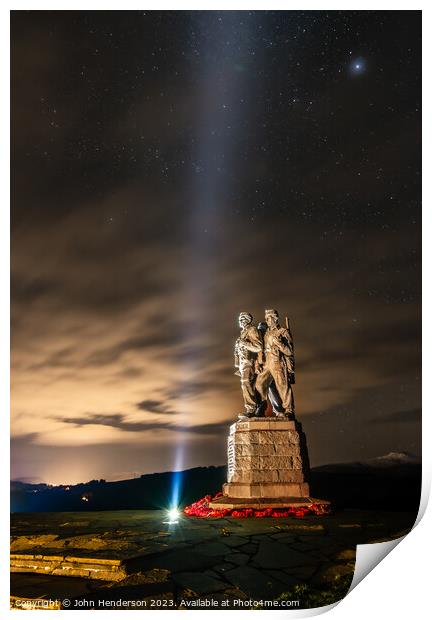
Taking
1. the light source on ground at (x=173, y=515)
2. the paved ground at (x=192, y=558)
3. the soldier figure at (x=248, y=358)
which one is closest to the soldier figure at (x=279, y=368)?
the soldier figure at (x=248, y=358)

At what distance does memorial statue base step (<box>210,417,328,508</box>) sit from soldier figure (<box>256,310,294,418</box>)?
36 centimetres

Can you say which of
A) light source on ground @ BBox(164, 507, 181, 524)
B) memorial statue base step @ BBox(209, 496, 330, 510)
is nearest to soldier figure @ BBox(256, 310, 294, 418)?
memorial statue base step @ BBox(209, 496, 330, 510)

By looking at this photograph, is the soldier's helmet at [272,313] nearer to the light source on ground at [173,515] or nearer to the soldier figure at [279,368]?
the soldier figure at [279,368]

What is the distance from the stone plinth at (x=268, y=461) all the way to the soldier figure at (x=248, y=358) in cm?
37

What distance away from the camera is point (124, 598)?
5.37 metres

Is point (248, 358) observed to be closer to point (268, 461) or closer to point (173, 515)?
point (268, 461)

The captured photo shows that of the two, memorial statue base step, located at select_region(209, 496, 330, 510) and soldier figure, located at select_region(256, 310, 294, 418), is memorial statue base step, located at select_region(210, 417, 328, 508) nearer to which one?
memorial statue base step, located at select_region(209, 496, 330, 510)

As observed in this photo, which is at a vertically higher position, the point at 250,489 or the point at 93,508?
the point at 250,489

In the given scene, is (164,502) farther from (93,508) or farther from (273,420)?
(273,420)

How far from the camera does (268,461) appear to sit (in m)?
8.92

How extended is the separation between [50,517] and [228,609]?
4.78 m

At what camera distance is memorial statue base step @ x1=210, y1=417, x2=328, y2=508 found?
8695 mm

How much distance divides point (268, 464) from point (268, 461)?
0.05 m

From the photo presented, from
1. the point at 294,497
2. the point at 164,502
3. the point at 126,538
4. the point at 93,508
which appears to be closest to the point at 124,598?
the point at 126,538
